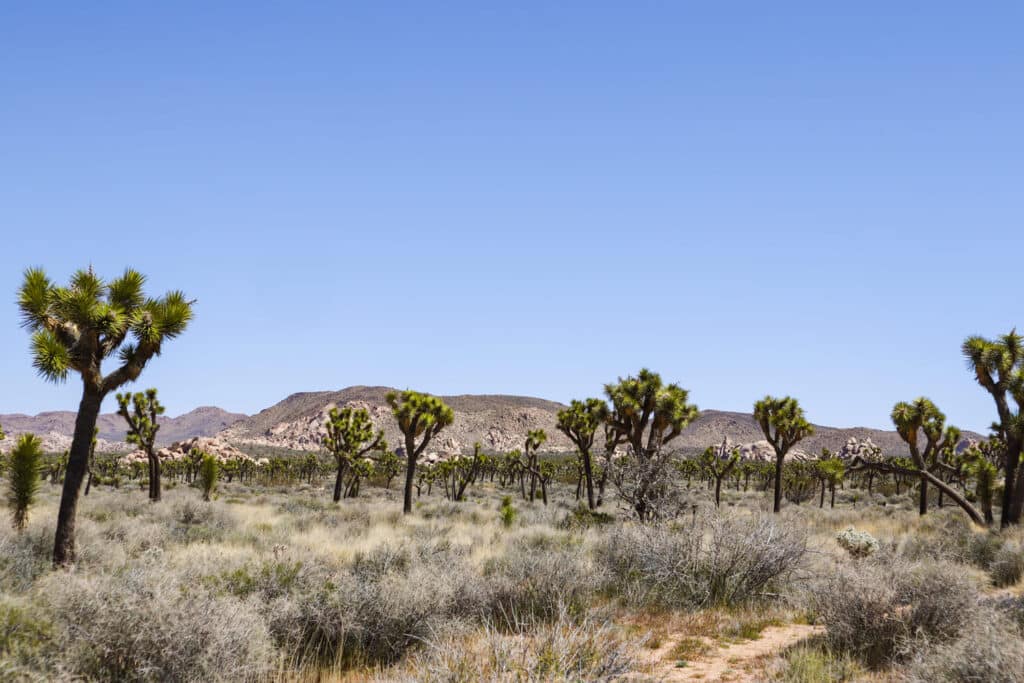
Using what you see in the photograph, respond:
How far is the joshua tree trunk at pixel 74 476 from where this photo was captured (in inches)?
529

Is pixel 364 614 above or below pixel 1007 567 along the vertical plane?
above

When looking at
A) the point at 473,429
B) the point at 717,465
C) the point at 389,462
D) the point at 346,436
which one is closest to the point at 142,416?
the point at 346,436

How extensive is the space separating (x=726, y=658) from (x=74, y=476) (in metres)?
13.1

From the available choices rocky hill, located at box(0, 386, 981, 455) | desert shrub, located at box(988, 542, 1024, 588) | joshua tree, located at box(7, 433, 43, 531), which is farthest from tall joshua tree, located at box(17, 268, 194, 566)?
rocky hill, located at box(0, 386, 981, 455)

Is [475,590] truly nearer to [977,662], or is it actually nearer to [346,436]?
[977,662]

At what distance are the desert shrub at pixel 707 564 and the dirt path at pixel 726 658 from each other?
1.42 metres

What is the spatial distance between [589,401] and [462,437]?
12572 centimetres

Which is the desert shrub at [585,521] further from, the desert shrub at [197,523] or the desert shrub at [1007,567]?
the desert shrub at [197,523]

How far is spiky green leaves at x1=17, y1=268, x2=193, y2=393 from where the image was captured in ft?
43.1

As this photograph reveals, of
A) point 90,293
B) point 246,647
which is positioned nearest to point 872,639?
point 246,647

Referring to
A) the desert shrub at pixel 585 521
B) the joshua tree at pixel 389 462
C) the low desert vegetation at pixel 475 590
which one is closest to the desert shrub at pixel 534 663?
the low desert vegetation at pixel 475 590

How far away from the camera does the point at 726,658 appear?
862 centimetres

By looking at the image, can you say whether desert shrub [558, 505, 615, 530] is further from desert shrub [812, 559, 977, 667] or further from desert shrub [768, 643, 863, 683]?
desert shrub [768, 643, 863, 683]

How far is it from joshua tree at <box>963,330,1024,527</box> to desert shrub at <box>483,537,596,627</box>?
18215 mm
